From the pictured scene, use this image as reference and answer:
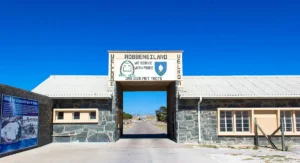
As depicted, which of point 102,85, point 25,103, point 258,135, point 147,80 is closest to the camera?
point 25,103

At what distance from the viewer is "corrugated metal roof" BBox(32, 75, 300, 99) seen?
1752 cm

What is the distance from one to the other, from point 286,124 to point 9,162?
1454 centimetres

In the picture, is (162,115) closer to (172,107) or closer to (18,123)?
(172,107)

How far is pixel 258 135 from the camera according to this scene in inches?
677

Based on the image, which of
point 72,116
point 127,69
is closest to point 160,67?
point 127,69

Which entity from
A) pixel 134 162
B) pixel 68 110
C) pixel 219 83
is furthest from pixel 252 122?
pixel 68 110

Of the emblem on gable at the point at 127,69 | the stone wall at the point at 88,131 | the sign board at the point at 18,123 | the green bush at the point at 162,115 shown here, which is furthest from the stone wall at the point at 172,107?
the green bush at the point at 162,115

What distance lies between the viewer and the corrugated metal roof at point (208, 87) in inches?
690

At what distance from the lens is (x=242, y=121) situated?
17500 mm

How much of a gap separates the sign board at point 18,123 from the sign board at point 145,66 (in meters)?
5.26

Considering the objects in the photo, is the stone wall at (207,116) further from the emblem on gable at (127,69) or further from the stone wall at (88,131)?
the stone wall at (88,131)

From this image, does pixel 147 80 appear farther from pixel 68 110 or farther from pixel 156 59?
pixel 68 110

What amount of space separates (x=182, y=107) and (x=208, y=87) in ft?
8.56

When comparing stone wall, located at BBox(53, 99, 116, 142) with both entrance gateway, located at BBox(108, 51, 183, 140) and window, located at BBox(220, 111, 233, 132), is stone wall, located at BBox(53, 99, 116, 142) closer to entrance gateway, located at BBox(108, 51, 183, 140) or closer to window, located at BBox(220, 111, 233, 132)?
entrance gateway, located at BBox(108, 51, 183, 140)
